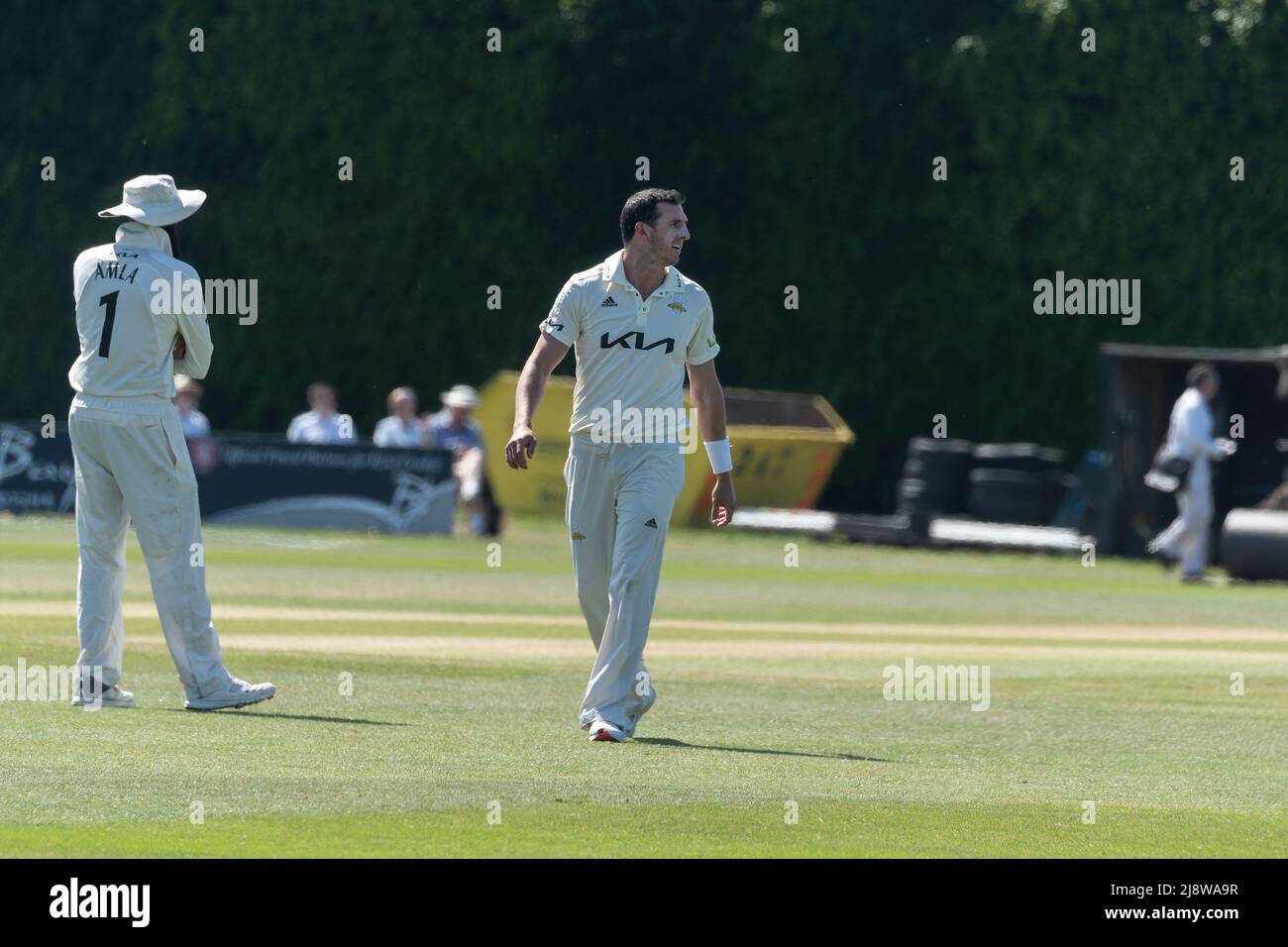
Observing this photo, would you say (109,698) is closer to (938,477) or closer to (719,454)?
(719,454)

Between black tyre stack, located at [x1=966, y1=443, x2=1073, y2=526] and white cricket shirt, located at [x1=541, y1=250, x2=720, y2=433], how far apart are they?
21247 mm

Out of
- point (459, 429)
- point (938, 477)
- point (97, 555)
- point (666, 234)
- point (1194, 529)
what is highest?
point (666, 234)

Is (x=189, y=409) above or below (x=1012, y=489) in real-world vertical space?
above

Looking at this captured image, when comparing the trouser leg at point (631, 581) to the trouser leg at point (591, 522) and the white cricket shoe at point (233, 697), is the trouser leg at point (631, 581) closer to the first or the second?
the trouser leg at point (591, 522)

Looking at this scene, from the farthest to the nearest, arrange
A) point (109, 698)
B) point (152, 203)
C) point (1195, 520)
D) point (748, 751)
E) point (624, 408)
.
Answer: point (1195, 520)
point (109, 698)
point (152, 203)
point (624, 408)
point (748, 751)

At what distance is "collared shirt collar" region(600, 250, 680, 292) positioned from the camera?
414 inches

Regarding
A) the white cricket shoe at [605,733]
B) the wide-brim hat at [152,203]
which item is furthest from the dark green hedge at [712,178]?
the wide-brim hat at [152,203]

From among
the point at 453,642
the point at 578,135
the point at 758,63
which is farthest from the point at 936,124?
the point at 453,642

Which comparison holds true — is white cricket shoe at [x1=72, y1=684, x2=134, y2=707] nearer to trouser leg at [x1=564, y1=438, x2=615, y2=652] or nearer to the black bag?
trouser leg at [x1=564, y1=438, x2=615, y2=652]

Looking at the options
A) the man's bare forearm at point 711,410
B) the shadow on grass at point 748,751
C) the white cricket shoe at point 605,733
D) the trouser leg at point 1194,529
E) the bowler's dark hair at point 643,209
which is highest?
the bowler's dark hair at point 643,209

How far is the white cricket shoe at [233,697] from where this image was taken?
36.1ft

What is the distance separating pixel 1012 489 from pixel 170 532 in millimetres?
21598

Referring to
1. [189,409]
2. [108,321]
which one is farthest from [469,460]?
[108,321]

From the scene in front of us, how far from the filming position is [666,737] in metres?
10.8
